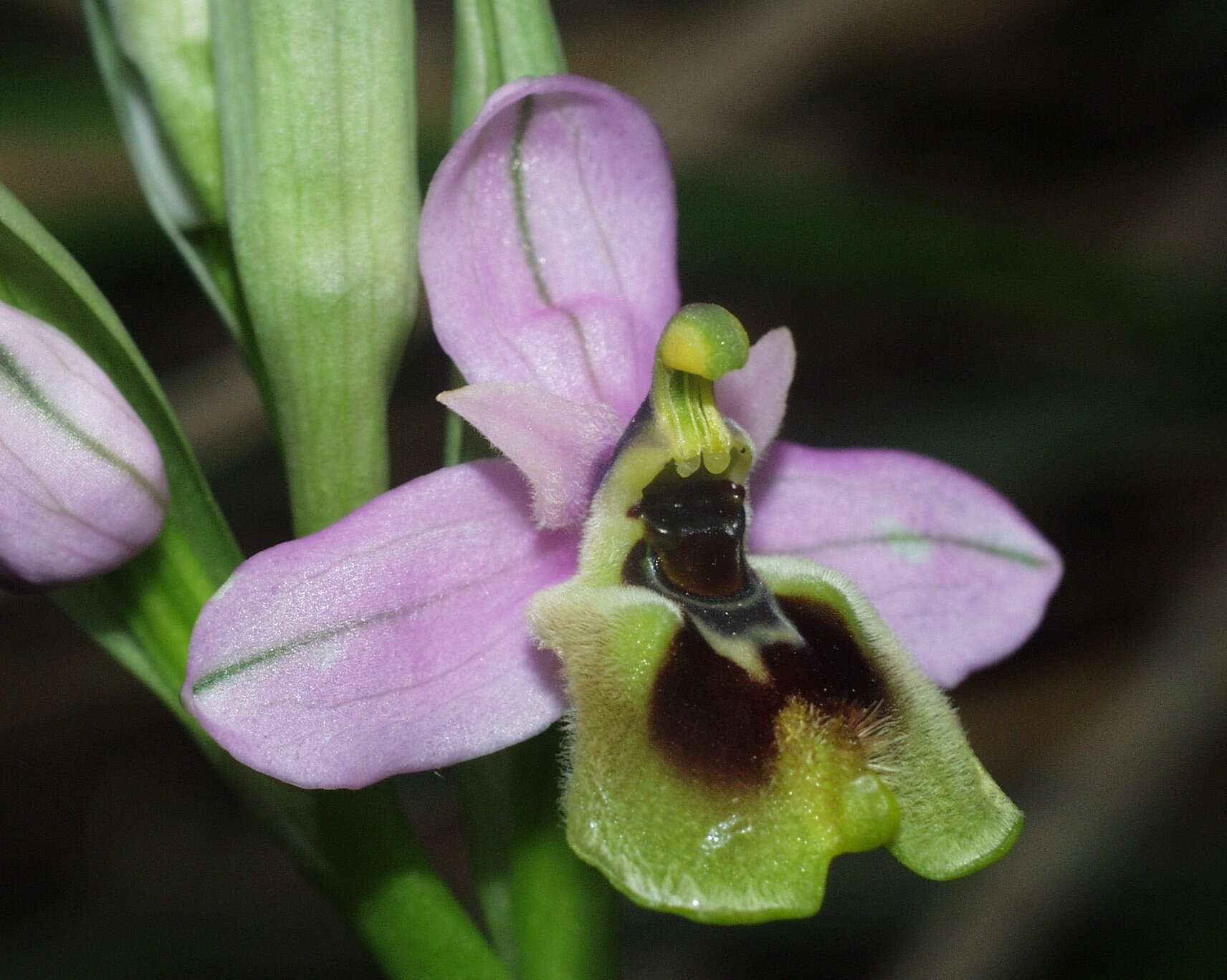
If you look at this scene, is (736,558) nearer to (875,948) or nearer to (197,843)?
(875,948)

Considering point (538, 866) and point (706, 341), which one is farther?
point (538, 866)

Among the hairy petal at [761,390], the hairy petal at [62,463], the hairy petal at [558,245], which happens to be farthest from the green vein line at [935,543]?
the hairy petal at [62,463]

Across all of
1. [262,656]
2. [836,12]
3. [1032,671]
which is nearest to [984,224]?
[836,12]

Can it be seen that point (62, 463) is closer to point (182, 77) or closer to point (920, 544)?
point (182, 77)

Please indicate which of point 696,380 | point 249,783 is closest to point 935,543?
point 696,380

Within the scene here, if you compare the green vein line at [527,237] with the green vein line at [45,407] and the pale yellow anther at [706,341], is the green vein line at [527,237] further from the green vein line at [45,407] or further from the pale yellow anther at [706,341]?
the green vein line at [45,407]

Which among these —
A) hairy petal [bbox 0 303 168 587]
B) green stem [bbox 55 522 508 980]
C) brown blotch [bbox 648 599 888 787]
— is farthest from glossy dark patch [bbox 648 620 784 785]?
hairy petal [bbox 0 303 168 587]

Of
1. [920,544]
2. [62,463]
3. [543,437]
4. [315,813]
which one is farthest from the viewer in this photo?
[920,544]
